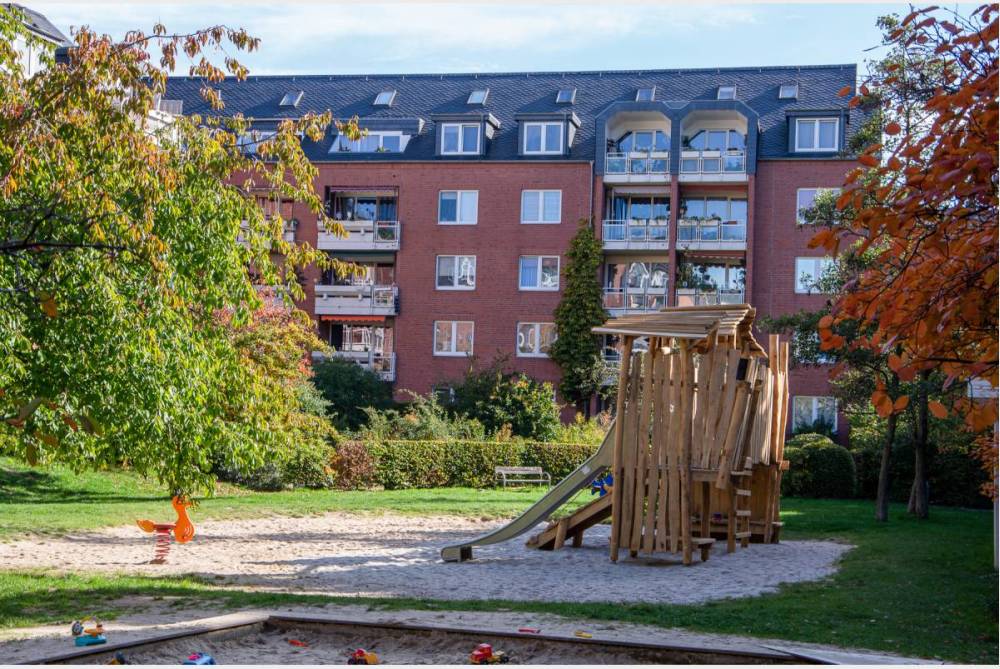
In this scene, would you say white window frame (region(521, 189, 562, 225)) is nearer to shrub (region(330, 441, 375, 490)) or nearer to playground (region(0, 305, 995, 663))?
shrub (region(330, 441, 375, 490))

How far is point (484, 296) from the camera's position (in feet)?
149

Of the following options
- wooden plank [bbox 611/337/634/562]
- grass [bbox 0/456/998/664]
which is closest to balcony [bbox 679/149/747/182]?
grass [bbox 0/456/998/664]

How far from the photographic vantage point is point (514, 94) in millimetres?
50312

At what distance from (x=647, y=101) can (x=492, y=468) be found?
60.2 ft

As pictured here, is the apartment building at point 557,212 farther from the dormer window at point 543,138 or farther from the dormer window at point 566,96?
the dormer window at point 566,96

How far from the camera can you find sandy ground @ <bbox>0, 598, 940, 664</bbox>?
8.98 m

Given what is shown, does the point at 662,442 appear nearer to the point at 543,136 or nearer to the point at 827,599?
the point at 827,599

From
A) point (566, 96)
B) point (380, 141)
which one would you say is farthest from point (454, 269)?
point (566, 96)

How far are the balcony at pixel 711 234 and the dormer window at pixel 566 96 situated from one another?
808cm

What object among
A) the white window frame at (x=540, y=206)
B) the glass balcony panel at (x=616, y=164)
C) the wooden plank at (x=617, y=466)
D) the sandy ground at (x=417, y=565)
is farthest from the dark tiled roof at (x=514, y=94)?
the wooden plank at (x=617, y=466)

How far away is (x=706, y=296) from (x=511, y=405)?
33.0 feet

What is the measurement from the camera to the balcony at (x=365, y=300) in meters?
46.1

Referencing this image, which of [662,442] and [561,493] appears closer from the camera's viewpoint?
[662,442]

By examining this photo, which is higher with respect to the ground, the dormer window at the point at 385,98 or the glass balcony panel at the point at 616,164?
the dormer window at the point at 385,98
